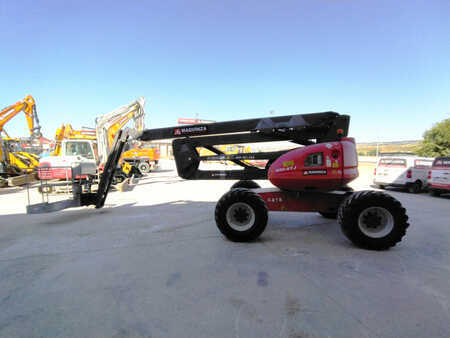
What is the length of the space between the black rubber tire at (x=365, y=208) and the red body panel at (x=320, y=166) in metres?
0.49

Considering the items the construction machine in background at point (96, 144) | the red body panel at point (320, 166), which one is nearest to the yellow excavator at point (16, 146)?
the construction machine in background at point (96, 144)

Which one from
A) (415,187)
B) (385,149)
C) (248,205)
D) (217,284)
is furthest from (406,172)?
(385,149)

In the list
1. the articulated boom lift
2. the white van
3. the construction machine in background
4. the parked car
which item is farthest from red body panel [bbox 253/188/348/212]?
the white van

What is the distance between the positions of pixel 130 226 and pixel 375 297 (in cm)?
493

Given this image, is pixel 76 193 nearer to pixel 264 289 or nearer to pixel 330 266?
pixel 264 289

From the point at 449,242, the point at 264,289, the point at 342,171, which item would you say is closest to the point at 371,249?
the point at 342,171

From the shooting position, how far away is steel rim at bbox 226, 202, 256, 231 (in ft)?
13.8

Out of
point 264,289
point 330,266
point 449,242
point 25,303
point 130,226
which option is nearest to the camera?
point 25,303

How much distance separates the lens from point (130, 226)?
17.6 feet

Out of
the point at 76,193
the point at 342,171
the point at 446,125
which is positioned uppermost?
the point at 446,125

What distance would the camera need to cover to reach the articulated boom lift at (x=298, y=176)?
150 inches

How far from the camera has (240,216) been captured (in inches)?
170

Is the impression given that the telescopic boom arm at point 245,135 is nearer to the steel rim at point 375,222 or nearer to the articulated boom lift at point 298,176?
the articulated boom lift at point 298,176

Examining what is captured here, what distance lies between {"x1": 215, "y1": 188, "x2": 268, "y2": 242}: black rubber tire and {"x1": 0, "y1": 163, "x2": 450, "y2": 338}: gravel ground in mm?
236
